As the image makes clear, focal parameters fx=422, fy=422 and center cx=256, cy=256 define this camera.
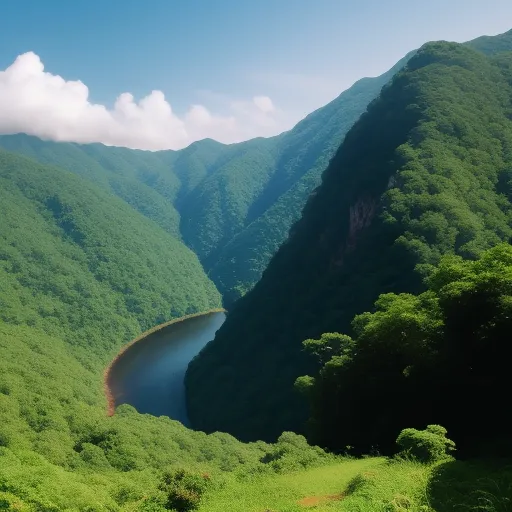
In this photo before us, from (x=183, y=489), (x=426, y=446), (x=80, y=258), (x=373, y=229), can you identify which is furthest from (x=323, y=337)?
(x=80, y=258)

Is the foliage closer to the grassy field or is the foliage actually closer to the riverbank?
the grassy field

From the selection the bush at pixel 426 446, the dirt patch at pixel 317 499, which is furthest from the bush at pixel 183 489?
the bush at pixel 426 446

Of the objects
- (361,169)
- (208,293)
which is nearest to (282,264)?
(361,169)

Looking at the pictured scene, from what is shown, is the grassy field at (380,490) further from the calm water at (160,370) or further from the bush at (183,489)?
the calm water at (160,370)

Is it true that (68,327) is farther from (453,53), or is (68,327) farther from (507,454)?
(453,53)

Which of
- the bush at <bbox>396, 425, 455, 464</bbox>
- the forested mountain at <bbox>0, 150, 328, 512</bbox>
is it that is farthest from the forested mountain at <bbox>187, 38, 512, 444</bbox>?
the bush at <bbox>396, 425, 455, 464</bbox>
